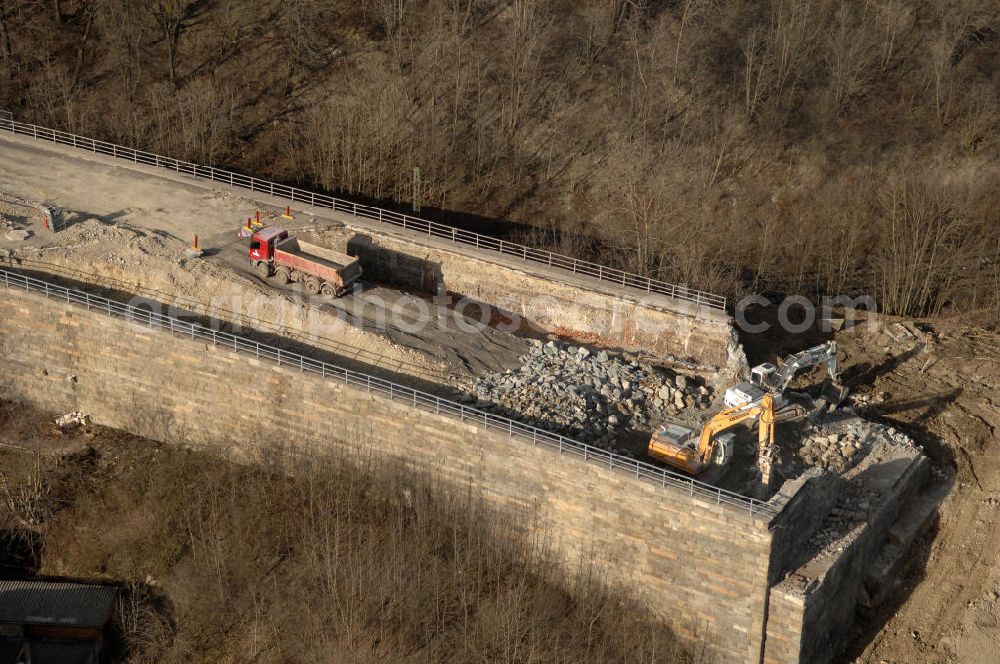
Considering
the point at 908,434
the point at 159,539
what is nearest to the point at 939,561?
the point at 908,434

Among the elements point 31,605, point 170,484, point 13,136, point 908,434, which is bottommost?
point 31,605

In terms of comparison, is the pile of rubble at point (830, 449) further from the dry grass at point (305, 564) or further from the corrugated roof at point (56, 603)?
the corrugated roof at point (56, 603)

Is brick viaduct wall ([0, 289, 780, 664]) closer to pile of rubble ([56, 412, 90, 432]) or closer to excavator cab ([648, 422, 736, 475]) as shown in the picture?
pile of rubble ([56, 412, 90, 432])

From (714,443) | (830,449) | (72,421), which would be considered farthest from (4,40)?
(830,449)

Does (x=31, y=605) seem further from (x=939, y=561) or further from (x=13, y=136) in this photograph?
(x=939, y=561)

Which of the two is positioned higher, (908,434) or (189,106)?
(189,106)

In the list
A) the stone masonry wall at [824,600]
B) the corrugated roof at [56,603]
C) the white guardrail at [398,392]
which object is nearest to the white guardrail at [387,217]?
the white guardrail at [398,392]
